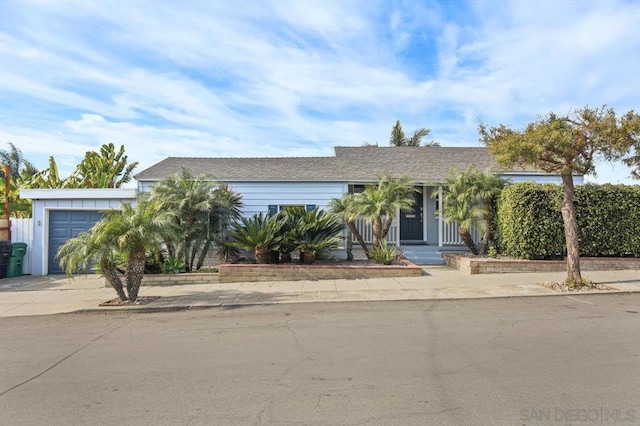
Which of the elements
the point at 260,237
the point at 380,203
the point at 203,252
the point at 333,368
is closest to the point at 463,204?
the point at 380,203

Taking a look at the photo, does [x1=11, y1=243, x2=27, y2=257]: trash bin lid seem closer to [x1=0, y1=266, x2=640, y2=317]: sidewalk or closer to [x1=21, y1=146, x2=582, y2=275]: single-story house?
[x1=21, y1=146, x2=582, y2=275]: single-story house

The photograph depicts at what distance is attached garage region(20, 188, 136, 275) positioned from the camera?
13.4 metres

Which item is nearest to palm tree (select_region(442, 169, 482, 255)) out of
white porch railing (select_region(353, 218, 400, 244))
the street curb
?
white porch railing (select_region(353, 218, 400, 244))

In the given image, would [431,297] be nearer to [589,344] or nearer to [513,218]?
[589,344]

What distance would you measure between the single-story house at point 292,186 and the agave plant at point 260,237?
2130 millimetres

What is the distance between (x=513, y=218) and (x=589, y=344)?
691 cm

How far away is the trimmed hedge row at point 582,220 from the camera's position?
38.1ft

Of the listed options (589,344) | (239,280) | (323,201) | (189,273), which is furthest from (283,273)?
(589,344)

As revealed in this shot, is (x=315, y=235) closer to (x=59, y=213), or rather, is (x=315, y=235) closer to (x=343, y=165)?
(x=343, y=165)

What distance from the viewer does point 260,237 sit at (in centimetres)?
1148

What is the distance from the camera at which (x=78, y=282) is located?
38.9 feet

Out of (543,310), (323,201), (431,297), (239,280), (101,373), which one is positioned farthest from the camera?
(323,201)

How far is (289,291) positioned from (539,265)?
7.13m

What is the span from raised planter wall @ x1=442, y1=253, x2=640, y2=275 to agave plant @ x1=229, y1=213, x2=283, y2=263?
5.56m
